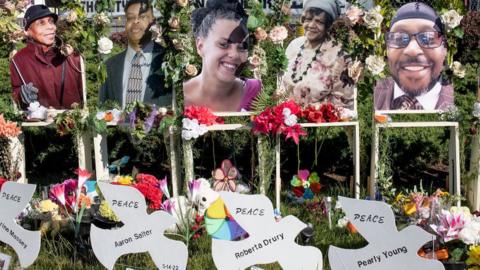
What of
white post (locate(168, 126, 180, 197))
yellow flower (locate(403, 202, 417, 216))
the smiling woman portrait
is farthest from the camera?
white post (locate(168, 126, 180, 197))

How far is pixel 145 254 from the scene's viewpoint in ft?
9.82

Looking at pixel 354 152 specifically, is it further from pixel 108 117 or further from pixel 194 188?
pixel 108 117

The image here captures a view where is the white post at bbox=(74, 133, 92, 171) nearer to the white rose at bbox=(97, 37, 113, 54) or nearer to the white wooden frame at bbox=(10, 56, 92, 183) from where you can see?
the white wooden frame at bbox=(10, 56, 92, 183)

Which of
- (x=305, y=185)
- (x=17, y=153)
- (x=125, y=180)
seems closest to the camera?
(x=125, y=180)

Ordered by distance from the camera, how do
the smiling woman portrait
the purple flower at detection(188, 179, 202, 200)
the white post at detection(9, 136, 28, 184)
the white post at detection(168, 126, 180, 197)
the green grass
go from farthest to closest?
1. the white post at detection(9, 136, 28, 184)
2. the white post at detection(168, 126, 180, 197)
3. the smiling woman portrait
4. the purple flower at detection(188, 179, 202, 200)
5. the green grass

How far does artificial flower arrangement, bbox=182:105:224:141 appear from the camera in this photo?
357 centimetres

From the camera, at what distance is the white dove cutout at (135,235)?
2.37 metres

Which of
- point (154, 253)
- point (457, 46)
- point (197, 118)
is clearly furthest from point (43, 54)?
point (457, 46)

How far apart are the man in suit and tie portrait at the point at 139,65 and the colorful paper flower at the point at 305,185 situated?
3.02 ft

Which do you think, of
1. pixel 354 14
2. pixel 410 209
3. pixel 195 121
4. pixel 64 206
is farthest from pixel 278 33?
pixel 64 206

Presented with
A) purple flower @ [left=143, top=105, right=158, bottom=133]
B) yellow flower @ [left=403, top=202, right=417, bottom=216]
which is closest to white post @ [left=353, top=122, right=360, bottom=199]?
yellow flower @ [left=403, top=202, right=417, bottom=216]

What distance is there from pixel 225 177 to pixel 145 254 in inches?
36.9

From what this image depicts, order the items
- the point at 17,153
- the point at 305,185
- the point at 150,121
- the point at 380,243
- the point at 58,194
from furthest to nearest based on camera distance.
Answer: the point at 305,185, the point at 17,153, the point at 150,121, the point at 58,194, the point at 380,243

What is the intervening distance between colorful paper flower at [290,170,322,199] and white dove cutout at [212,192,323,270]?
1.64m
